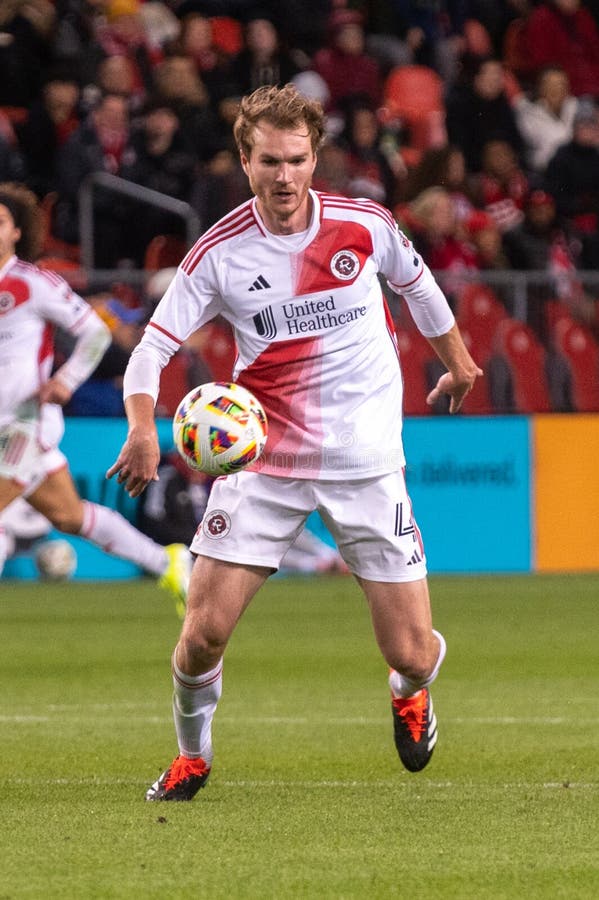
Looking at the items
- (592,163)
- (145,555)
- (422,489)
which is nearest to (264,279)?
(145,555)

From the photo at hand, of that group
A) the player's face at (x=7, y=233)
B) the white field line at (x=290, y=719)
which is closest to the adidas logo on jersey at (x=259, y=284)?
the white field line at (x=290, y=719)

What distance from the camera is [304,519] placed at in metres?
6.18

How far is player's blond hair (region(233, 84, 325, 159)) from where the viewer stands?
5.91 metres

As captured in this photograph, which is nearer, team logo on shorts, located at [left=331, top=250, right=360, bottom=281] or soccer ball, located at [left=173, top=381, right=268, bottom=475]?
soccer ball, located at [left=173, top=381, right=268, bottom=475]

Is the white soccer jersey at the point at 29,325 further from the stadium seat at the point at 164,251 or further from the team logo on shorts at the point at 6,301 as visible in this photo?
the stadium seat at the point at 164,251

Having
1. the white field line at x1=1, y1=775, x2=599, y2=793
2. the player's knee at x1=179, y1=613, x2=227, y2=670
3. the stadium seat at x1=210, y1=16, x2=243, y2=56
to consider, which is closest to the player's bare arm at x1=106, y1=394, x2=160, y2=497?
the player's knee at x1=179, y1=613, x2=227, y2=670

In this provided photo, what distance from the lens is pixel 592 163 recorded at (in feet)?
61.0

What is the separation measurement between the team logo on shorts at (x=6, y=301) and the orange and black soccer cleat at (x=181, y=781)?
4.45 meters

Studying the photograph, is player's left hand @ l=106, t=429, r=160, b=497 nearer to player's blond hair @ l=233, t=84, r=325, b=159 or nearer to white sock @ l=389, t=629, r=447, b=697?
player's blond hair @ l=233, t=84, r=325, b=159

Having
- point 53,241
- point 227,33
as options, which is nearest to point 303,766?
point 53,241

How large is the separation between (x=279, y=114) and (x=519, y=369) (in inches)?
397

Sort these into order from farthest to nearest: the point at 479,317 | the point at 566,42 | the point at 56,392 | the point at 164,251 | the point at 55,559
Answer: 1. the point at 566,42
2. the point at 164,251
3. the point at 479,317
4. the point at 55,559
5. the point at 56,392

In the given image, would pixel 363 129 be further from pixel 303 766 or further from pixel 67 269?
pixel 303 766

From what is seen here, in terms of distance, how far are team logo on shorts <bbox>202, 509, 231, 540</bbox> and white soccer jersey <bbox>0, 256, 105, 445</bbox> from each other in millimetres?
4119
